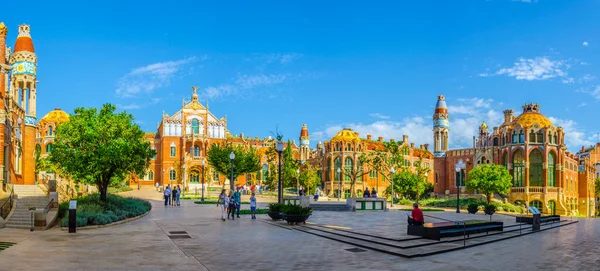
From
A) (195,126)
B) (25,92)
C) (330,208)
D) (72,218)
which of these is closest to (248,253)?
(72,218)

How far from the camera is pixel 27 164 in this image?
40.6m

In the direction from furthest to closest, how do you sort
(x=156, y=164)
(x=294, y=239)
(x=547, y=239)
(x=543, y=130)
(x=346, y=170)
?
(x=156, y=164), (x=346, y=170), (x=543, y=130), (x=547, y=239), (x=294, y=239)

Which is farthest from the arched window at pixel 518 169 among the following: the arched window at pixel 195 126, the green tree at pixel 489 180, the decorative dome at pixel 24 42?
the decorative dome at pixel 24 42

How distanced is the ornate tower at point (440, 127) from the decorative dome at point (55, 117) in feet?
191

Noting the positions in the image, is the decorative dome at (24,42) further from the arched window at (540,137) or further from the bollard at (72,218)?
the arched window at (540,137)

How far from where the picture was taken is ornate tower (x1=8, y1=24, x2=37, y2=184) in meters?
40.1

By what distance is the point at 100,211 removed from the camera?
25781mm

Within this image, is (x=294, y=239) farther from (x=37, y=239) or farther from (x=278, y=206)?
(x=37, y=239)

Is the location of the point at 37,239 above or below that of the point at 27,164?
below

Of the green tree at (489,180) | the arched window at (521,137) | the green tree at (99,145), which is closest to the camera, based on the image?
the green tree at (99,145)

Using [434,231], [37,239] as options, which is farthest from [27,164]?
[434,231]

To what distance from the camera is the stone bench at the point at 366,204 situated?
121 feet

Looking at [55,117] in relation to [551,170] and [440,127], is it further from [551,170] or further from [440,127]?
[551,170]

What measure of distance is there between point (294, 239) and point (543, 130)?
52495mm
